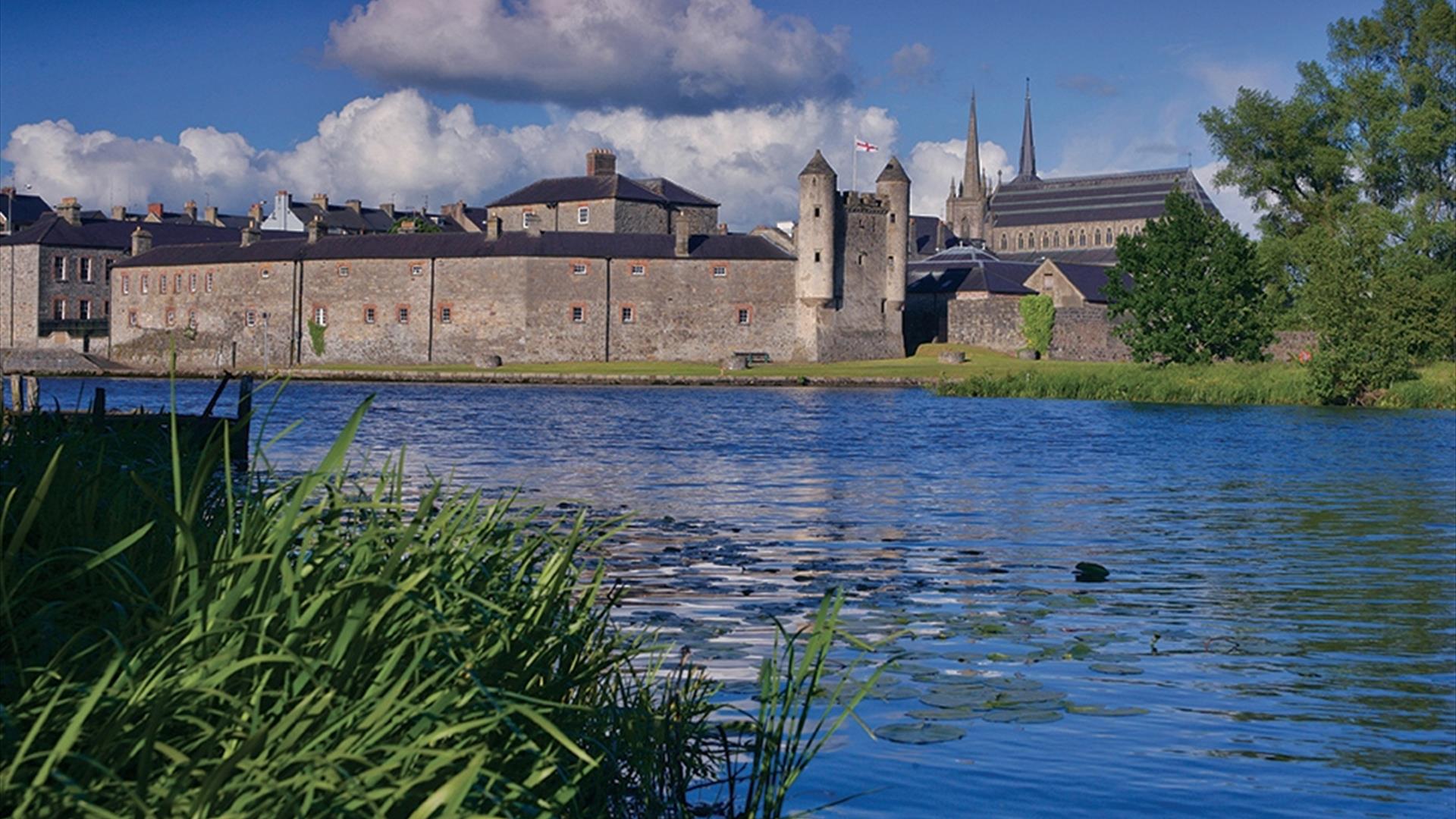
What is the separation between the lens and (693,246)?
79500 millimetres

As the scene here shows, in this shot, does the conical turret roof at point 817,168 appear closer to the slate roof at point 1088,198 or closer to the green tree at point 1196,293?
the green tree at point 1196,293

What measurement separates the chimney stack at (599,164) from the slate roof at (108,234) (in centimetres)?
2034

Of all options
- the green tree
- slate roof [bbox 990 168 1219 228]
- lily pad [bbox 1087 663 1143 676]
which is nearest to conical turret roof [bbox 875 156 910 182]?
the green tree

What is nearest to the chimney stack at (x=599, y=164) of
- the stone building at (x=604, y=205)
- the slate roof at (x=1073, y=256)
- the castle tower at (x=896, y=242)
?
the stone building at (x=604, y=205)

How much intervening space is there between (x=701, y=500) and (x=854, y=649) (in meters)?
10.3

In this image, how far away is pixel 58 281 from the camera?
306ft

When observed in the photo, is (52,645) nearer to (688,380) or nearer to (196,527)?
(196,527)

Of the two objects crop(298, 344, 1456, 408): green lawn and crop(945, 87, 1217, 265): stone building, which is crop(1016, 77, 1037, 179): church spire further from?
crop(298, 344, 1456, 408): green lawn

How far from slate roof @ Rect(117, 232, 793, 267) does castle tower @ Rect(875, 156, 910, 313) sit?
5884 mm

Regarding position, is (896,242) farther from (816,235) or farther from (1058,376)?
(1058,376)

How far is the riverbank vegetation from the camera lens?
370 centimetres

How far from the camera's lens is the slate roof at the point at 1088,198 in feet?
439

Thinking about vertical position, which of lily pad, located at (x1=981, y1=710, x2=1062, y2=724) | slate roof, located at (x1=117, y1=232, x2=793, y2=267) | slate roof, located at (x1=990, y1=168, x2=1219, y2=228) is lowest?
lily pad, located at (x1=981, y1=710, x2=1062, y2=724)

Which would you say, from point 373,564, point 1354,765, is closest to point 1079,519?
point 1354,765
